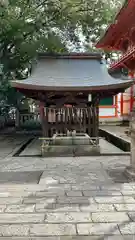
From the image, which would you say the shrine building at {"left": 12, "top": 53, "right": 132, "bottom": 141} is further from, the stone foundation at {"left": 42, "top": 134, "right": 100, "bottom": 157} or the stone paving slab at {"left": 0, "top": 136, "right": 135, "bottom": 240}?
the stone paving slab at {"left": 0, "top": 136, "right": 135, "bottom": 240}

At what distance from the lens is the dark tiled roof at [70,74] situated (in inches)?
398

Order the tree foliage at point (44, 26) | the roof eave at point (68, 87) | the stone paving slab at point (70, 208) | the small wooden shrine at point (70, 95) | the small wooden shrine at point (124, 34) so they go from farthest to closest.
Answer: the tree foliage at point (44, 26)
the small wooden shrine at point (70, 95)
the roof eave at point (68, 87)
the small wooden shrine at point (124, 34)
the stone paving slab at point (70, 208)

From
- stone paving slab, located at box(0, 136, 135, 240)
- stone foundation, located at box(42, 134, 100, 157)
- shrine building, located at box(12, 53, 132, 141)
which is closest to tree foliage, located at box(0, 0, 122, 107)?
shrine building, located at box(12, 53, 132, 141)

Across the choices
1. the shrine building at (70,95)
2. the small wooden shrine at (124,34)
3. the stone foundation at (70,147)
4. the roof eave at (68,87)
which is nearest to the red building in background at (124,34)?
the small wooden shrine at (124,34)

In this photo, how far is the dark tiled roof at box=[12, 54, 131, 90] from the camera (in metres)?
10.1

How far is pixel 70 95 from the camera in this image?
A: 10672 mm

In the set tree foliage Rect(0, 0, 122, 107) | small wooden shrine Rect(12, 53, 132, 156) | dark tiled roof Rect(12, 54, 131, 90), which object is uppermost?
tree foliage Rect(0, 0, 122, 107)

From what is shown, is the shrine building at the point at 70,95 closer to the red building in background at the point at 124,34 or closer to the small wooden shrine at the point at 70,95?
the small wooden shrine at the point at 70,95

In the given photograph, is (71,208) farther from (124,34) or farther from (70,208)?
(124,34)

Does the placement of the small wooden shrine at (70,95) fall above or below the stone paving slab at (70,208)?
above

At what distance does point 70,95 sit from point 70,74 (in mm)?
1592

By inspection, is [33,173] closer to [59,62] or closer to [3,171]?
[3,171]

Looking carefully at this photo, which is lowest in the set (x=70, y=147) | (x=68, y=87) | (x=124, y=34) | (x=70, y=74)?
(x=70, y=147)

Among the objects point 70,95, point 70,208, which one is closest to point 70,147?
point 70,95
